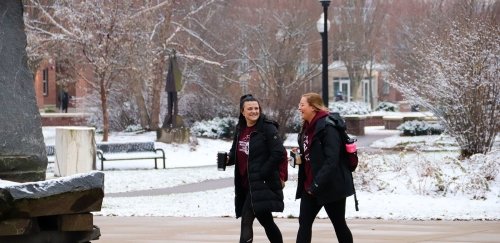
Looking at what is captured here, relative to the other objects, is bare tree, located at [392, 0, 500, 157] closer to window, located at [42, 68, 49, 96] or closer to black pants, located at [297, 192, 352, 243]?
black pants, located at [297, 192, 352, 243]

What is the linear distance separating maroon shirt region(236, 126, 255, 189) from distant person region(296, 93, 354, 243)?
0.53 metres

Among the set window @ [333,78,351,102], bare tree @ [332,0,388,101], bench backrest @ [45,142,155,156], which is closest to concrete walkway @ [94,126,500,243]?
bench backrest @ [45,142,155,156]

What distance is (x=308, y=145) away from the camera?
33.1ft

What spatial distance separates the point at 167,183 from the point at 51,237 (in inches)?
624

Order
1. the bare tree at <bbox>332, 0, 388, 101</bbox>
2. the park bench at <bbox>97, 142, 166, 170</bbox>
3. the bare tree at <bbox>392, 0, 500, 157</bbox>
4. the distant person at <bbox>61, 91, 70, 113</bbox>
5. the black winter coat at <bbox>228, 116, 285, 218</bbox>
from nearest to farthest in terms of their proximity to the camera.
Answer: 1. the black winter coat at <bbox>228, 116, 285, 218</bbox>
2. the bare tree at <bbox>392, 0, 500, 157</bbox>
3. the park bench at <bbox>97, 142, 166, 170</bbox>
4. the distant person at <bbox>61, 91, 70, 113</bbox>
5. the bare tree at <bbox>332, 0, 388, 101</bbox>

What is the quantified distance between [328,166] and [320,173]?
92mm

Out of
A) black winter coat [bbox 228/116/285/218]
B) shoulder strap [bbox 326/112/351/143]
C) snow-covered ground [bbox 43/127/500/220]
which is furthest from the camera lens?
snow-covered ground [bbox 43/127/500/220]

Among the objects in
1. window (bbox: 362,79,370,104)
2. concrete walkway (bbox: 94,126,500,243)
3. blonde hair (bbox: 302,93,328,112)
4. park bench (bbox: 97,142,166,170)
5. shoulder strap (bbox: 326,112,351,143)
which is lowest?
concrete walkway (bbox: 94,126,500,243)

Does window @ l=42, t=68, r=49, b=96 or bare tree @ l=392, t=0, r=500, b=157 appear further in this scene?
window @ l=42, t=68, r=49, b=96

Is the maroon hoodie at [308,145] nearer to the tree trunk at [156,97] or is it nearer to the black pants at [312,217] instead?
the black pants at [312,217]

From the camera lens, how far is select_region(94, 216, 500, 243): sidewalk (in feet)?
41.6

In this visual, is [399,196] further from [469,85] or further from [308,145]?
[308,145]

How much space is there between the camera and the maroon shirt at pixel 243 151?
1049cm

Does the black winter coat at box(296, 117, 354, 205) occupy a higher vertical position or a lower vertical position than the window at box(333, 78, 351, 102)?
lower
